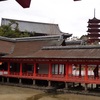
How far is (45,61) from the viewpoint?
82.1ft

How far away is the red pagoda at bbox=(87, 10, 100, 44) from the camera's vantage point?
221ft

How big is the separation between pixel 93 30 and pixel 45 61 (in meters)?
45.6

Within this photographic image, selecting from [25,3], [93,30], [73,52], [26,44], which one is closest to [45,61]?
[73,52]

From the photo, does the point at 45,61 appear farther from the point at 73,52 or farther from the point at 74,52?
the point at 74,52

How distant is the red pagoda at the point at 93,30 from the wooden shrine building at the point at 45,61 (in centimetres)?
3781

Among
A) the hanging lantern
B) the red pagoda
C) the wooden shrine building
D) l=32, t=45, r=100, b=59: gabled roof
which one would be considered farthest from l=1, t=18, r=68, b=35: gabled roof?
the hanging lantern

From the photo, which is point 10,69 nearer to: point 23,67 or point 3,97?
point 23,67

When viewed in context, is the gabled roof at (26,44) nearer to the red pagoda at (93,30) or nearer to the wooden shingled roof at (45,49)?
the wooden shingled roof at (45,49)

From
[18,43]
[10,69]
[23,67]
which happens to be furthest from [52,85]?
[18,43]

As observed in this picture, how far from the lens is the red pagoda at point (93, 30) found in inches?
2655

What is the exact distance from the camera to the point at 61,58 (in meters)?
22.9

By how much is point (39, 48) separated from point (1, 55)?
479 centimetres

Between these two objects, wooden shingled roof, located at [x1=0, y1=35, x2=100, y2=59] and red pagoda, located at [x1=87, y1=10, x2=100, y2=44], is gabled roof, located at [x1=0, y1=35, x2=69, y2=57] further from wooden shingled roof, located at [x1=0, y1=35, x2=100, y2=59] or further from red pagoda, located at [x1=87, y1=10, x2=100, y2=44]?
red pagoda, located at [x1=87, y1=10, x2=100, y2=44]

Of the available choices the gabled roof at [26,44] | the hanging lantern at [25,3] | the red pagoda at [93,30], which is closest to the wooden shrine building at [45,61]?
the gabled roof at [26,44]
